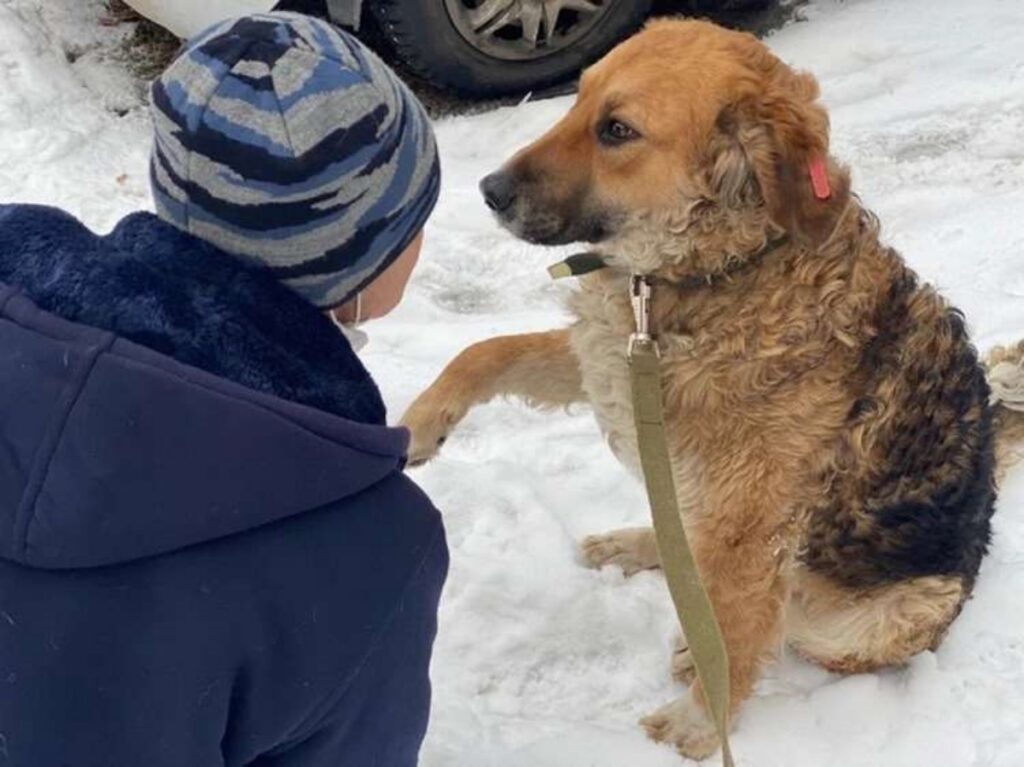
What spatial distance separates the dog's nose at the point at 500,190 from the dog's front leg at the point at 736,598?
852 millimetres

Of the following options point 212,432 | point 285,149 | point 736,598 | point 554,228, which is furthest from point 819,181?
point 212,432

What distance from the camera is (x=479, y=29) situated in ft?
17.0

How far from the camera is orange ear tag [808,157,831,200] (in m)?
2.56

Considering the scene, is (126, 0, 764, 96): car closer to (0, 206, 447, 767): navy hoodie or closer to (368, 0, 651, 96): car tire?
(368, 0, 651, 96): car tire

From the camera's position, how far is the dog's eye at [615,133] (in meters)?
2.73

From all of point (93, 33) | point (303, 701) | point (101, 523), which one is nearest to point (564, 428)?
point (303, 701)

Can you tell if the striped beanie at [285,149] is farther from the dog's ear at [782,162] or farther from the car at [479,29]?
the car at [479,29]

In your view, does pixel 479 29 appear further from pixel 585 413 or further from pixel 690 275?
pixel 690 275

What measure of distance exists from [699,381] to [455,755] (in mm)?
1048

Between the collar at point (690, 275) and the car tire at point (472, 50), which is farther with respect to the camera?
the car tire at point (472, 50)

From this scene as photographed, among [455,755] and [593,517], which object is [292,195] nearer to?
[455,755]

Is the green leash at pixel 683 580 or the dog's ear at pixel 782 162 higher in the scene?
the dog's ear at pixel 782 162

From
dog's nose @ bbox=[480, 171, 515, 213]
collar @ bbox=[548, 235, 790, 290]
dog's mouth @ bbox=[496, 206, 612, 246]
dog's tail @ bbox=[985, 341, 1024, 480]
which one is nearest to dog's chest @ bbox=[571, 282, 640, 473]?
collar @ bbox=[548, 235, 790, 290]

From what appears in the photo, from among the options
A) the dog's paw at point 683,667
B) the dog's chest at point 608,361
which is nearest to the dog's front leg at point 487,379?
the dog's chest at point 608,361
